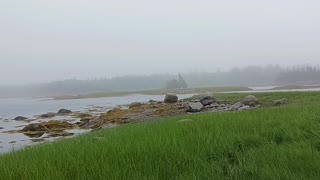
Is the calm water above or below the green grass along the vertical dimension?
below

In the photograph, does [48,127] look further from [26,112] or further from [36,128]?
[26,112]

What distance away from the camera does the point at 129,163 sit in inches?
226

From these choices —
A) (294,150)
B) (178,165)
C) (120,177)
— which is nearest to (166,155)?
(178,165)

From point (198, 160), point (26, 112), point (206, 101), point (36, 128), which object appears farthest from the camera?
point (26, 112)

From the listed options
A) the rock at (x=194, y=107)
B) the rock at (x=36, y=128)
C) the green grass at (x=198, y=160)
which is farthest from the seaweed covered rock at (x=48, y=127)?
the green grass at (x=198, y=160)

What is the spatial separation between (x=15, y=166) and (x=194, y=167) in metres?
3.44

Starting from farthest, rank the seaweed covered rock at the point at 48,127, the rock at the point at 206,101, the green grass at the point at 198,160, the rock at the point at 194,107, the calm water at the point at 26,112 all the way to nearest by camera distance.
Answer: the rock at the point at 206,101 < the seaweed covered rock at the point at 48,127 < the rock at the point at 194,107 < the calm water at the point at 26,112 < the green grass at the point at 198,160

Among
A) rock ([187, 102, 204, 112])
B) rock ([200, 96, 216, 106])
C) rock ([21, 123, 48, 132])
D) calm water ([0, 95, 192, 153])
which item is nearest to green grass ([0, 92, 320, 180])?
calm water ([0, 95, 192, 153])

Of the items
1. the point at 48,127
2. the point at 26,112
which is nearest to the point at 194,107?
the point at 48,127

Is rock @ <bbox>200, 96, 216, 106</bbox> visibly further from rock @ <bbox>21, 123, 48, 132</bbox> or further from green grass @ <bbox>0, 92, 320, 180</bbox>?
green grass @ <bbox>0, 92, 320, 180</bbox>

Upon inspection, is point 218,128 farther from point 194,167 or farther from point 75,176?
point 75,176

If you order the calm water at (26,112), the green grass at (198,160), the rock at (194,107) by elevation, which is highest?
the green grass at (198,160)

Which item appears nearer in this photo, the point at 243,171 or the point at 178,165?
the point at 243,171

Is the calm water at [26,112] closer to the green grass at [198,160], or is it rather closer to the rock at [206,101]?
the green grass at [198,160]
